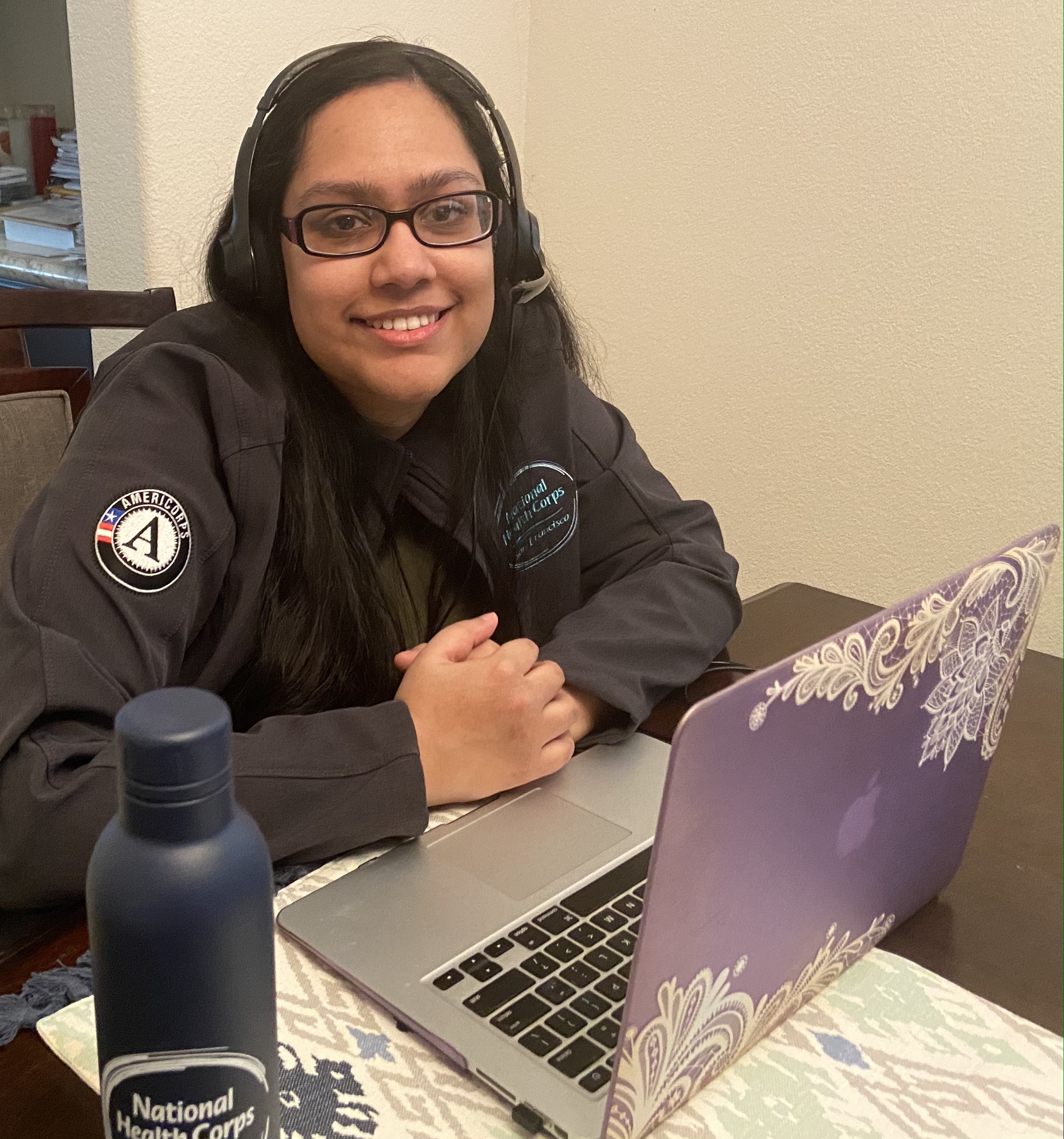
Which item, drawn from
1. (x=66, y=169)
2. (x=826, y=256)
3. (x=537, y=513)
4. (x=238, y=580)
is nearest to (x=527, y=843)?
A: (x=238, y=580)

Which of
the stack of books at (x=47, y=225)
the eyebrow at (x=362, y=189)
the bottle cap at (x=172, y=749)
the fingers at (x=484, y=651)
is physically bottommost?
the fingers at (x=484, y=651)

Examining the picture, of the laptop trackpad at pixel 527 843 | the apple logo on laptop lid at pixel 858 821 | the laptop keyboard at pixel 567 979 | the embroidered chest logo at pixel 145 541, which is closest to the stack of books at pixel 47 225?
the embroidered chest logo at pixel 145 541

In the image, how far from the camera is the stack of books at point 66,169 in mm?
2365

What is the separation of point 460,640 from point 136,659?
0.24 meters

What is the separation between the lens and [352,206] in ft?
3.08

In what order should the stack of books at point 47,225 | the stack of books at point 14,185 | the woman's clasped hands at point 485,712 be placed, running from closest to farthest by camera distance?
the woman's clasped hands at point 485,712 < the stack of books at point 47,225 < the stack of books at point 14,185

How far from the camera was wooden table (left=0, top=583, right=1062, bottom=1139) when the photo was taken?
51cm

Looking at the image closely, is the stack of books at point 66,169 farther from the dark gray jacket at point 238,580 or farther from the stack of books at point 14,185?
the dark gray jacket at point 238,580

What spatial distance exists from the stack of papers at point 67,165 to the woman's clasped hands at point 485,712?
6.37ft

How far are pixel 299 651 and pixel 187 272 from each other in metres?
0.81

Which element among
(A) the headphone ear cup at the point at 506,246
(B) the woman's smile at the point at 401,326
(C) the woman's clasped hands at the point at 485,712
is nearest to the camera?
(C) the woman's clasped hands at the point at 485,712

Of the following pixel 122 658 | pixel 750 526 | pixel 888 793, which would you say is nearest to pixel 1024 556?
pixel 888 793

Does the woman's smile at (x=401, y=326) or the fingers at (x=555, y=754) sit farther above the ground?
the woman's smile at (x=401, y=326)

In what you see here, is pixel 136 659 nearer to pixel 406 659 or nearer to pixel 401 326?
pixel 406 659
